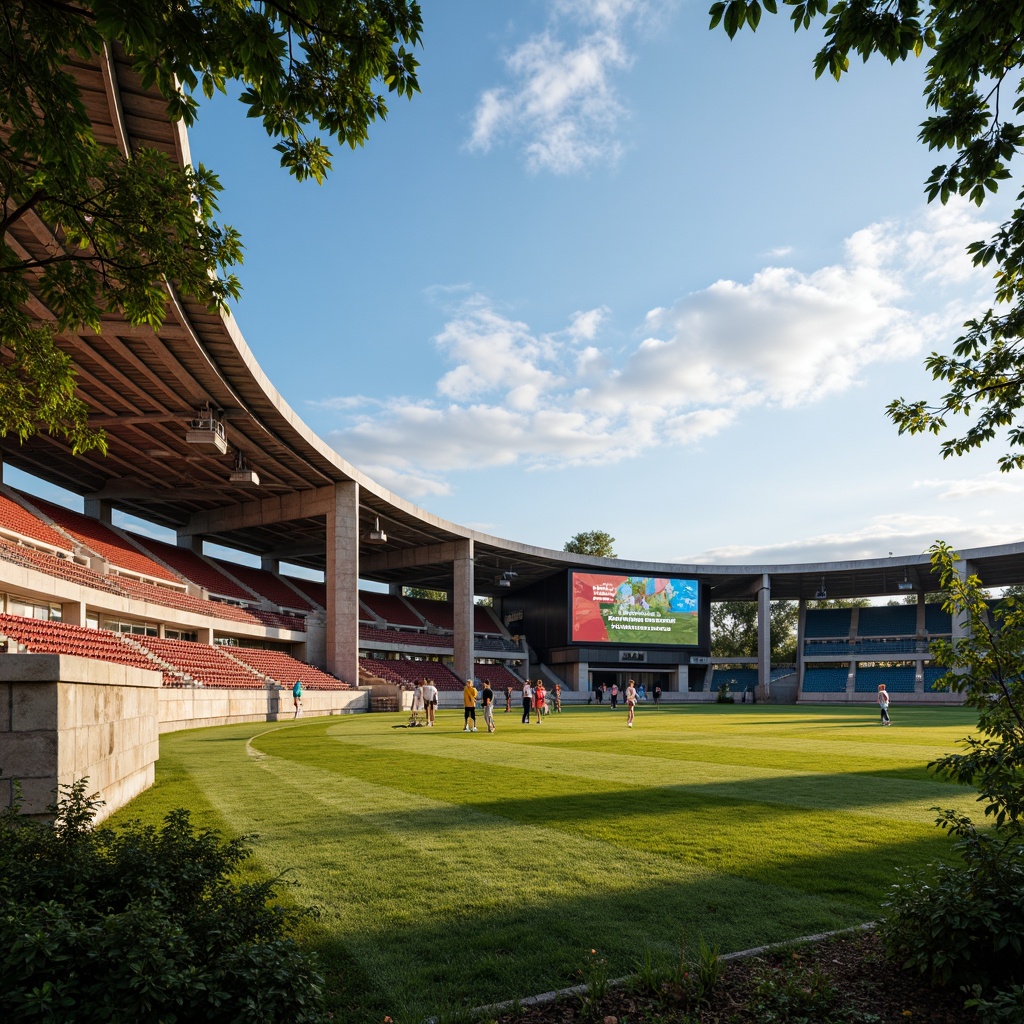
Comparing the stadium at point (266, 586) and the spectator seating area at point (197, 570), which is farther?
the spectator seating area at point (197, 570)

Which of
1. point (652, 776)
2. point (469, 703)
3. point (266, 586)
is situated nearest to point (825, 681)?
point (266, 586)

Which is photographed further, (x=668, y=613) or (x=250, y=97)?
(x=668, y=613)

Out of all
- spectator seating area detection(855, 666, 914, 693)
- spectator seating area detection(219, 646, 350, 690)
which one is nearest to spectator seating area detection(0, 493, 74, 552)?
spectator seating area detection(219, 646, 350, 690)

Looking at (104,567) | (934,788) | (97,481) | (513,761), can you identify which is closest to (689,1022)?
(934,788)

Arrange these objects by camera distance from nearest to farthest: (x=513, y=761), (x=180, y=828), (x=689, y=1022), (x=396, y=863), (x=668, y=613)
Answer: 1. (x=689, y=1022)
2. (x=180, y=828)
3. (x=396, y=863)
4. (x=513, y=761)
5. (x=668, y=613)

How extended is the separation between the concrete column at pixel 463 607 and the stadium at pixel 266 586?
0.57ft

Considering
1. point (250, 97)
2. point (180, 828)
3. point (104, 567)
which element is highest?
point (250, 97)

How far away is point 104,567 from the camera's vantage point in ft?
117

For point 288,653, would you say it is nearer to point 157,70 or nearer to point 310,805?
point 310,805

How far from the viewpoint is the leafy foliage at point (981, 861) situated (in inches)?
169

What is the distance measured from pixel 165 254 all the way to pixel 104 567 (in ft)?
106

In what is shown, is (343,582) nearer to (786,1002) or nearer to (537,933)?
(537,933)

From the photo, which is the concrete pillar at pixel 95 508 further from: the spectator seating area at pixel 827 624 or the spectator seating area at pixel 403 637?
the spectator seating area at pixel 827 624

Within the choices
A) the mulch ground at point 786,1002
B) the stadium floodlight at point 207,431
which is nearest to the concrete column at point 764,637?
the stadium floodlight at point 207,431
